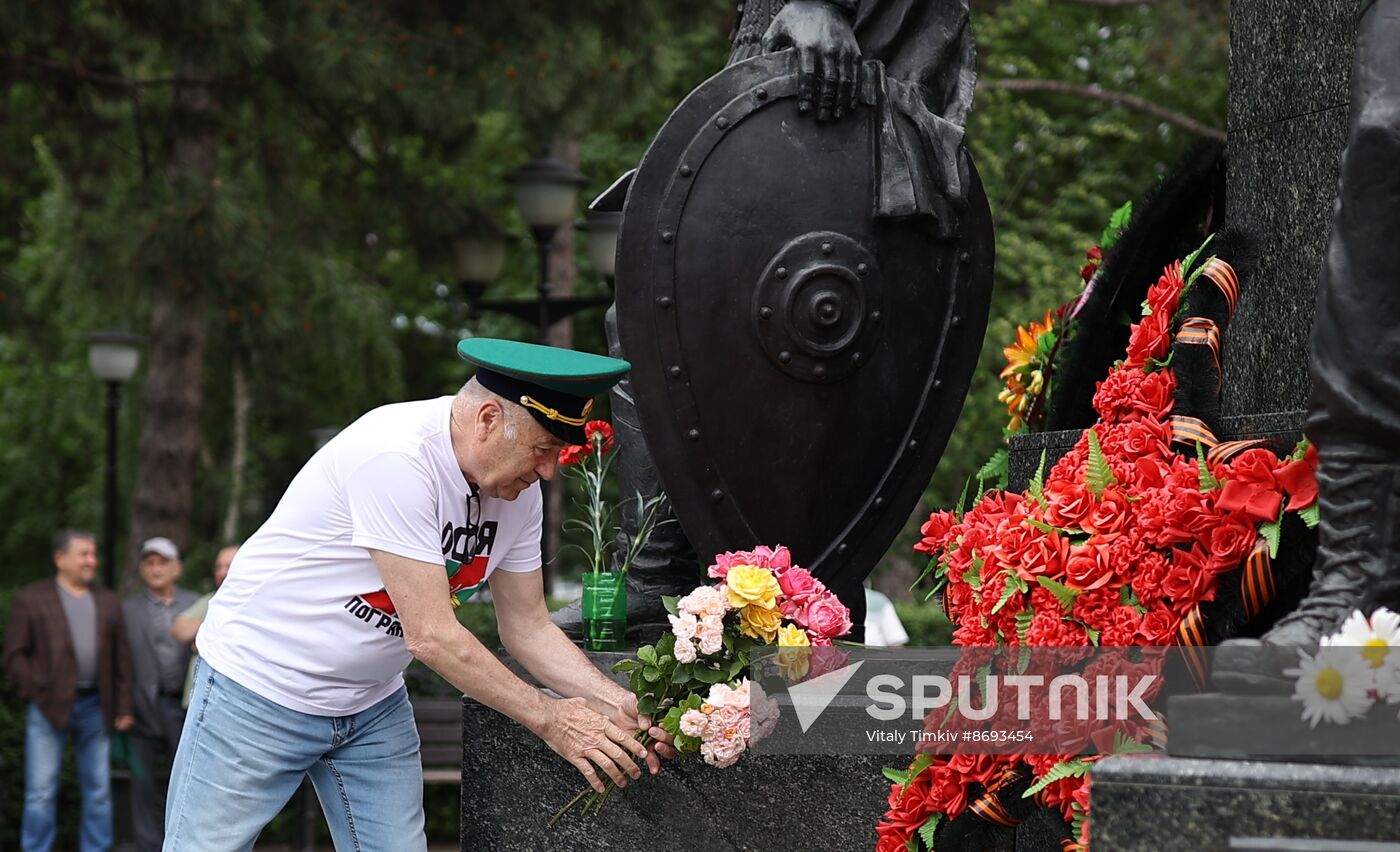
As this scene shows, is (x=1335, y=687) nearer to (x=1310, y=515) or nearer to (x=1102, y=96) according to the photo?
(x=1310, y=515)

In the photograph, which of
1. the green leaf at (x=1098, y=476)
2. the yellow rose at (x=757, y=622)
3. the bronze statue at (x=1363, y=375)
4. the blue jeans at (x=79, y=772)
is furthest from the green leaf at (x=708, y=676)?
the blue jeans at (x=79, y=772)

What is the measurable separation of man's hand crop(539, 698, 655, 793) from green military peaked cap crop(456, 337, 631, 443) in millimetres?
629

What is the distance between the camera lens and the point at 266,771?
13.6ft

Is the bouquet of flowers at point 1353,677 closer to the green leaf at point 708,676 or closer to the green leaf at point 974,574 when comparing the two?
the green leaf at point 974,574

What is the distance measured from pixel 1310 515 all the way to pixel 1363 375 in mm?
335

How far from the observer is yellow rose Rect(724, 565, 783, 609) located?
4156 mm

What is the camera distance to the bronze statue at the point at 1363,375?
3182mm

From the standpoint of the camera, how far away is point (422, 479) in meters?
4.00

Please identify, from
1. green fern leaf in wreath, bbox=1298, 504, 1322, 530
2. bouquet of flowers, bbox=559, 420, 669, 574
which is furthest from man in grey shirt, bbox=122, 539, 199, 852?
green fern leaf in wreath, bbox=1298, 504, 1322, 530

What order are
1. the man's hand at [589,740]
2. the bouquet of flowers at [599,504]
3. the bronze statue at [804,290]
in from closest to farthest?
the man's hand at [589,740] < the bronze statue at [804,290] < the bouquet of flowers at [599,504]

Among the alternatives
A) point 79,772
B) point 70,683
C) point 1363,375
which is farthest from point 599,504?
point 79,772

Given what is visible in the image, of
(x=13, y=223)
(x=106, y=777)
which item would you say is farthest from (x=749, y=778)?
(x=13, y=223)

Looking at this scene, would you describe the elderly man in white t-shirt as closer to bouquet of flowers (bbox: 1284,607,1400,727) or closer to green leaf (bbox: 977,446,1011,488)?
green leaf (bbox: 977,446,1011,488)

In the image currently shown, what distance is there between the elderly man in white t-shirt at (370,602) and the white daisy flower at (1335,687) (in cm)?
170
